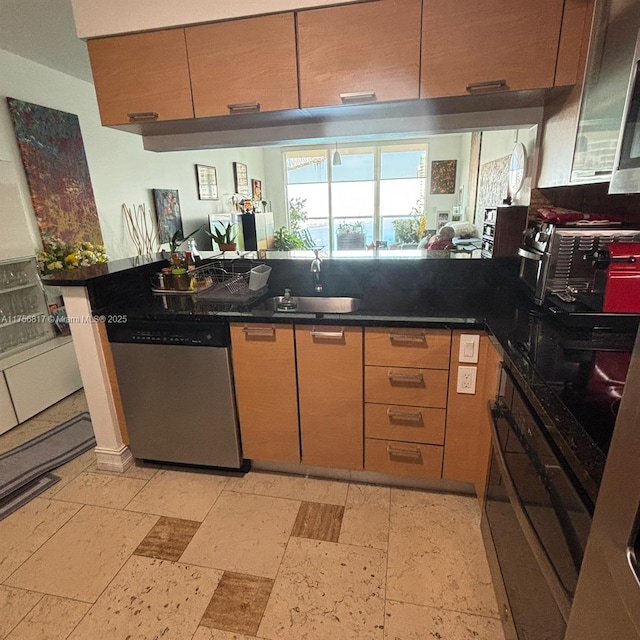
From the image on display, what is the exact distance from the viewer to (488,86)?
4.80 feet

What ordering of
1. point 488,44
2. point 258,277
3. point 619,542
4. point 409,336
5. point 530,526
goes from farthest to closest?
point 258,277 → point 409,336 → point 488,44 → point 530,526 → point 619,542

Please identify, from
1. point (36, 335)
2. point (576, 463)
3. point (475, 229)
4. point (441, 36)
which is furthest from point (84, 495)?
point (475, 229)

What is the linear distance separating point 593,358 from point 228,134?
1927 millimetres

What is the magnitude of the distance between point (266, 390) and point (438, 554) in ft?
3.22

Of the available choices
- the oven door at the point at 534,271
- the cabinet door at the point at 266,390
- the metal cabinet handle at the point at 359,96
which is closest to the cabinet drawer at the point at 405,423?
the cabinet door at the point at 266,390

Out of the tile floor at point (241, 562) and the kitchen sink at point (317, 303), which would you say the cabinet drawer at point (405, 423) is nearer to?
the tile floor at point (241, 562)

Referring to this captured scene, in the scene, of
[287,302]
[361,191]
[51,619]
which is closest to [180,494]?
[51,619]

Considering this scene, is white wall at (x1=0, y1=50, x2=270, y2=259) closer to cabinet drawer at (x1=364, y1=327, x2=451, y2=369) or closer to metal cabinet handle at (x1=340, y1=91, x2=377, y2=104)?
metal cabinet handle at (x1=340, y1=91, x2=377, y2=104)

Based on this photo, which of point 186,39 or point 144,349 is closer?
point 186,39

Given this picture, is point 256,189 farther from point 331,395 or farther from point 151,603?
point 151,603

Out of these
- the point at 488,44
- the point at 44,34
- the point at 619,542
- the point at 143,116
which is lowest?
the point at 619,542

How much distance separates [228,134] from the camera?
201cm

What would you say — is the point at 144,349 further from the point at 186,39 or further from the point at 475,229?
the point at 475,229

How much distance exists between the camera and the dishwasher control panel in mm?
1695
